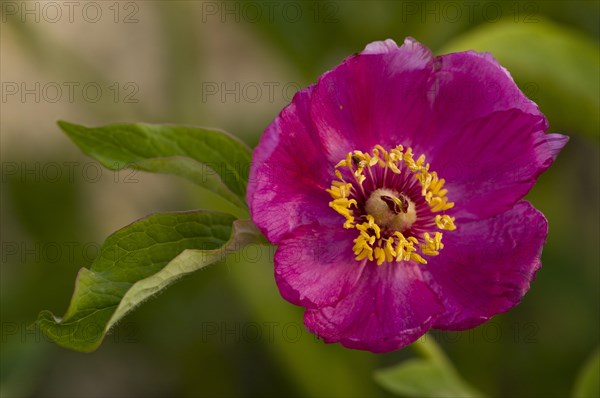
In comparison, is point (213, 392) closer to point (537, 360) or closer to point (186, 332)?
point (186, 332)

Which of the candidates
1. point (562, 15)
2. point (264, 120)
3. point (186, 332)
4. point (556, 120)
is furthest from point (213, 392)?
point (562, 15)

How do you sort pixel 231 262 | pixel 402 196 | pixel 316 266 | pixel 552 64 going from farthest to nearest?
pixel 231 262
pixel 552 64
pixel 402 196
pixel 316 266

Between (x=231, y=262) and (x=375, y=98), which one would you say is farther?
(x=231, y=262)

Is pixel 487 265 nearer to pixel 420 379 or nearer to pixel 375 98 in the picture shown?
pixel 375 98

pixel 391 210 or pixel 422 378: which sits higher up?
pixel 391 210

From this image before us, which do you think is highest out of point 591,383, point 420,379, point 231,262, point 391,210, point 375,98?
point 375,98

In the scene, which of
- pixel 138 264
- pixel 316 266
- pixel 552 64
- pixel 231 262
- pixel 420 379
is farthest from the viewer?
pixel 231 262

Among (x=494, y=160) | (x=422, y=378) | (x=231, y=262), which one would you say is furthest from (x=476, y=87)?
(x=231, y=262)

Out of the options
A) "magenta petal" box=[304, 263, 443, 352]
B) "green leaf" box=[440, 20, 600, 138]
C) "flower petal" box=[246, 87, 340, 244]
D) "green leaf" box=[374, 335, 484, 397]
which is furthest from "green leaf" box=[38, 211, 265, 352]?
"green leaf" box=[440, 20, 600, 138]
